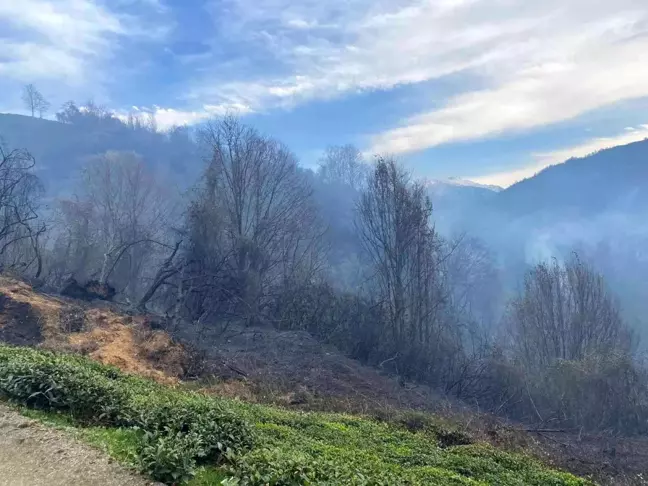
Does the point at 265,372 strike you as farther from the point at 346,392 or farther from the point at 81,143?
the point at 81,143

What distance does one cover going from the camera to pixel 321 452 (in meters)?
5.75

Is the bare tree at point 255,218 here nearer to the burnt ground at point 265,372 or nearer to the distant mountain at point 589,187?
the burnt ground at point 265,372

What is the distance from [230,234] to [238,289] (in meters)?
3.87

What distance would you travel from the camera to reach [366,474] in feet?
16.3

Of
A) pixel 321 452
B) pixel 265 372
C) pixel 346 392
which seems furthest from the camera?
→ pixel 265 372

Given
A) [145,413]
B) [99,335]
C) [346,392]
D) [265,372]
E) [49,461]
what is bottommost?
[346,392]

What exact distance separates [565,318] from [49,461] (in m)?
30.8

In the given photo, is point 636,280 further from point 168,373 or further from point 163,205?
point 168,373

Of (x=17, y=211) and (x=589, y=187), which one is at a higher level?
(x=589, y=187)

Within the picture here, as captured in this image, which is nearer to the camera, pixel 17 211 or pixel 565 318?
pixel 17 211

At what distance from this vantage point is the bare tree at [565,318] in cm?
2942

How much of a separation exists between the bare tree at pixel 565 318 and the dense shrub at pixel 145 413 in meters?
26.2

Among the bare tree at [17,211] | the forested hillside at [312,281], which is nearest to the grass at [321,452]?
the forested hillside at [312,281]

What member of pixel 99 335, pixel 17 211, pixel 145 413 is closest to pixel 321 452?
pixel 145 413
